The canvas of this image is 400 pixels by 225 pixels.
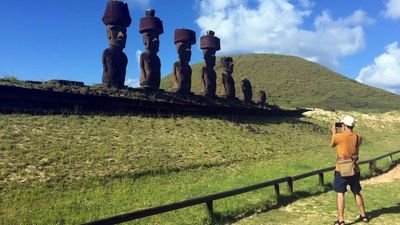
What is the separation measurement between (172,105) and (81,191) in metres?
10.3

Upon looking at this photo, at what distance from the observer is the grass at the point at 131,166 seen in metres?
9.25

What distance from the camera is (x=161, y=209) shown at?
794 cm

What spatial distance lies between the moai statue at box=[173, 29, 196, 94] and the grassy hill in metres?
28.7

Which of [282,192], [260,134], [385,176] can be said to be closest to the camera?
[282,192]

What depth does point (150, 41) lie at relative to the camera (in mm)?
21703

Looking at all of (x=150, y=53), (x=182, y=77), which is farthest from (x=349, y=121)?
(x=182, y=77)

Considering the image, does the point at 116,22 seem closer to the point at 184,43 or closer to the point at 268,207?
the point at 184,43

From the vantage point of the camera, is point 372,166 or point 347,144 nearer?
point 347,144

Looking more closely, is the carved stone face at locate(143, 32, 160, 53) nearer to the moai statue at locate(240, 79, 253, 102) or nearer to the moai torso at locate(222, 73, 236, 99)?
the moai torso at locate(222, 73, 236, 99)

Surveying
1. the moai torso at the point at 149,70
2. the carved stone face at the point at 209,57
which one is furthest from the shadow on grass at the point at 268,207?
the carved stone face at the point at 209,57

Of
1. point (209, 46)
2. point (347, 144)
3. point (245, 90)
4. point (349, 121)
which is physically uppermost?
point (209, 46)

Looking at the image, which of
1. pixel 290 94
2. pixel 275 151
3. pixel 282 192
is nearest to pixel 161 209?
pixel 282 192

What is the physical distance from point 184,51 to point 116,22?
570 centimetres

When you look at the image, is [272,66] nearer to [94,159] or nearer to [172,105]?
[172,105]
